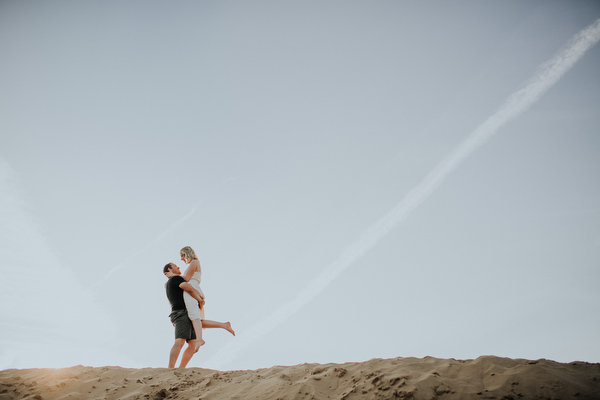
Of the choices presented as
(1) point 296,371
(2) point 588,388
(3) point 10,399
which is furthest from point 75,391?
(2) point 588,388

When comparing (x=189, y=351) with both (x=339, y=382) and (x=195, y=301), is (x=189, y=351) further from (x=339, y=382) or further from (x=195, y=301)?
(x=339, y=382)

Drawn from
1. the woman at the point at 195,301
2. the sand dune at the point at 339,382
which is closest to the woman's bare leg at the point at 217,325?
the woman at the point at 195,301

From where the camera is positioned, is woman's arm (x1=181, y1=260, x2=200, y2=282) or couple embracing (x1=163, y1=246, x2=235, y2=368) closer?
couple embracing (x1=163, y1=246, x2=235, y2=368)

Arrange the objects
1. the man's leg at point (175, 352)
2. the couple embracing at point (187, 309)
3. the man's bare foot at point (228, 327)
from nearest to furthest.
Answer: the man's leg at point (175, 352)
the couple embracing at point (187, 309)
the man's bare foot at point (228, 327)

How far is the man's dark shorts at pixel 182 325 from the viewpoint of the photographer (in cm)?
545

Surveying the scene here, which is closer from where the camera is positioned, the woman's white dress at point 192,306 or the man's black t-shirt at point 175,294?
the woman's white dress at point 192,306

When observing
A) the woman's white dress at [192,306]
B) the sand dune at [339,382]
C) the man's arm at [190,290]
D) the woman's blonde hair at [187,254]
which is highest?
the woman's blonde hair at [187,254]

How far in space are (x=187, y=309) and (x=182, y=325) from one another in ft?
0.87

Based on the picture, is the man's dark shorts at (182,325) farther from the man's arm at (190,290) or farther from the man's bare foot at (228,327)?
the man's bare foot at (228,327)

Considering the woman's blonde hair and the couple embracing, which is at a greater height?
the woman's blonde hair

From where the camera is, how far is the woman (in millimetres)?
5527

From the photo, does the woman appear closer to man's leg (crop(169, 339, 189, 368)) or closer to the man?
the man

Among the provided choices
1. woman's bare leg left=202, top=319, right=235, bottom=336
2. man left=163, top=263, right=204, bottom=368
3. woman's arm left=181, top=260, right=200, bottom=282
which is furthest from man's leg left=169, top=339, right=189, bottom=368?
woman's arm left=181, top=260, right=200, bottom=282

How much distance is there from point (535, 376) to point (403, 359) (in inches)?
54.8
